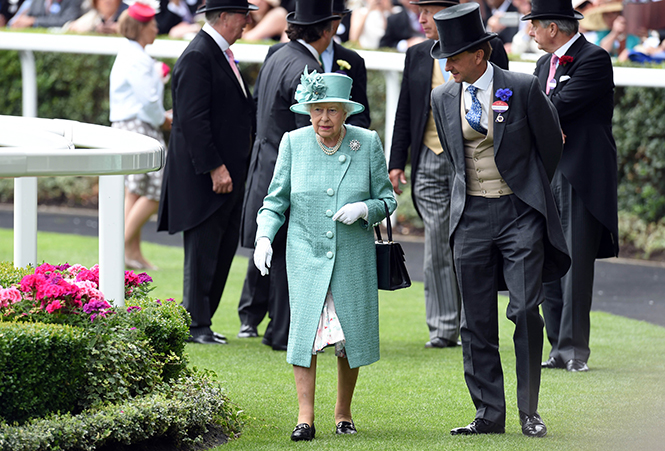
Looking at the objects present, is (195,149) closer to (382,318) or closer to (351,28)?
(382,318)

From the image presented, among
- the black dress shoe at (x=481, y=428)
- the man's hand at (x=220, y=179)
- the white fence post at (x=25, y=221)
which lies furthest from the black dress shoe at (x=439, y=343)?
the white fence post at (x=25, y=221)

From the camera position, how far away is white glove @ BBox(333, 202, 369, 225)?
4523 mm

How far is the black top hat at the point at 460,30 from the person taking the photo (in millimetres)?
4559

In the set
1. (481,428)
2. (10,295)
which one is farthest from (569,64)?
(10,295)

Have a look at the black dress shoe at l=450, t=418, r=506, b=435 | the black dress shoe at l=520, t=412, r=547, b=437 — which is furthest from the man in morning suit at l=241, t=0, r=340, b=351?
the black dress shoe at l=520, t=412, r=547, b=437

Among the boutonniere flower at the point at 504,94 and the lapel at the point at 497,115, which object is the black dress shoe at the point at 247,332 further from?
the boutonniere flower at the point at 504,94

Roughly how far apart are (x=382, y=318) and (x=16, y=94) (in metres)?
7.91

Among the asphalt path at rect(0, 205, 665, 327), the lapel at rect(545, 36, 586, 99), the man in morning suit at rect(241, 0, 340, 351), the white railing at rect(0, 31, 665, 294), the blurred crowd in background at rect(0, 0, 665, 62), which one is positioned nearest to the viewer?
the lapel at rect(545, 36, 586, 99)

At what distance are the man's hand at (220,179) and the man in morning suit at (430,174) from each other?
1.07 metres

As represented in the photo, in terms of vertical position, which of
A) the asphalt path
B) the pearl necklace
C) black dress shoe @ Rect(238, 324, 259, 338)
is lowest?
the asphalt path

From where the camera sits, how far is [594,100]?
597 cm

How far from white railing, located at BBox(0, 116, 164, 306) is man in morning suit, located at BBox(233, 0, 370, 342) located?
178cm

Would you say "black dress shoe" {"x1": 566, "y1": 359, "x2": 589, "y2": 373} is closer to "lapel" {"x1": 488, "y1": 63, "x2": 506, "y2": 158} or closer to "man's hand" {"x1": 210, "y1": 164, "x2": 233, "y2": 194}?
"lapel" {"x1": 488, "y1": 63, "x2": 506, "y2": 158}

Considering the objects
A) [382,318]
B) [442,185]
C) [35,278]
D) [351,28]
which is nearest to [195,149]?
[442,185]
